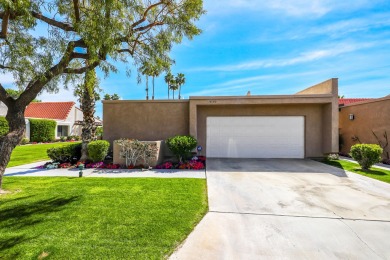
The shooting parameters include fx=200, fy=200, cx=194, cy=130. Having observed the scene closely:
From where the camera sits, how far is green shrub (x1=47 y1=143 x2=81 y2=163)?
10.3m

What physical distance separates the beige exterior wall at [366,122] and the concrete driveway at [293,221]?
6447 mm

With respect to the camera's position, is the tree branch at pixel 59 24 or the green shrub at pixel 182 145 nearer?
the tree branch at pixel 59 24

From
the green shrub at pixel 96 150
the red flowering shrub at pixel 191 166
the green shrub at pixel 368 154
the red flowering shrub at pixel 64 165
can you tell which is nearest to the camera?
the green shrub at pixel 368 154

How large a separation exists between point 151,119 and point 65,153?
489 centimetres

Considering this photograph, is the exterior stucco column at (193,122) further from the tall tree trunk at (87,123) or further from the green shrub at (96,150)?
the tall tree trunk at (87,123)

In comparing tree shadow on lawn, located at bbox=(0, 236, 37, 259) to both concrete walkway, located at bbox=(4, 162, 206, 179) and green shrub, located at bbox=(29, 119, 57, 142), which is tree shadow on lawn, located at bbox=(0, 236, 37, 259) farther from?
green shrub, located at bbox=(29, 119, 57, 142)

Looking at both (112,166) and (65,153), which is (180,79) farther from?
(112,166)

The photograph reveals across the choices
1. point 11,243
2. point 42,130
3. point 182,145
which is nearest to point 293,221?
point 11,243

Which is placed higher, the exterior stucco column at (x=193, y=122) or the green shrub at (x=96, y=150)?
the exterior stucco column at (x=193, y=122)

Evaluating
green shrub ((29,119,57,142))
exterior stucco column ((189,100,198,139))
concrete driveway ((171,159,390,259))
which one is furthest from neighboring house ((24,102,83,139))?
concrete driveway ((171,159,390,259))

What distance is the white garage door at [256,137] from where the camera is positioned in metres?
12.7

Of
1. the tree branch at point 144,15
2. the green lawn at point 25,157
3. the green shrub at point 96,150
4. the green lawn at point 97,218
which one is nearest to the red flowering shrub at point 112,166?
the green shrub at point 96,150

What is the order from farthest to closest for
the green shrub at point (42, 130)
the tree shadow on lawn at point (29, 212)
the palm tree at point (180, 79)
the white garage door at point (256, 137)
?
the palm tree at point (180, 79) < the green shrub at point (42, 130) < the white garage door at point (256, 137) < the tree shadow on lawn at point (29, 212)

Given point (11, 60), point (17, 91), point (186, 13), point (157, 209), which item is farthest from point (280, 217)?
point (17, 91)
